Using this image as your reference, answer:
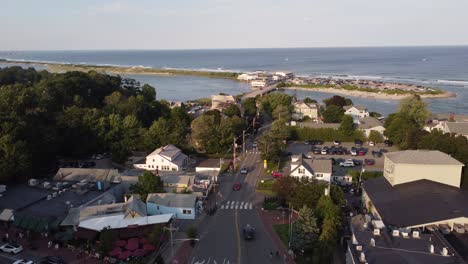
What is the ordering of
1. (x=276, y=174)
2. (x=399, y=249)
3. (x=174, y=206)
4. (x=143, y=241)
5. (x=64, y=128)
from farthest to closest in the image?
(x=64, y=128) < (x=276, y=174) < (x=174, y=206) < (x=143, y=241) < (x=399, y=249)

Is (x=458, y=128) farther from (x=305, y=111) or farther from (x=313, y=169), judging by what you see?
(x=305, y=111)

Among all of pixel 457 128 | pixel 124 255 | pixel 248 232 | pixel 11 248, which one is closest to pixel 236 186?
pixel 248 232

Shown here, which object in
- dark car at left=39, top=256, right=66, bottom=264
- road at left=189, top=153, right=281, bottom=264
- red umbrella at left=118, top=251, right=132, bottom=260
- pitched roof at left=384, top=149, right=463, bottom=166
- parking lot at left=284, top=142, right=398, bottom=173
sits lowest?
road at left=189, top=153, right=281, bottom=264

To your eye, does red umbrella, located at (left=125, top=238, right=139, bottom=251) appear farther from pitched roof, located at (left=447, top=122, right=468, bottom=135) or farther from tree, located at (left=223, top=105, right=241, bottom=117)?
pitched roof, located at (left=447, top=122, right=468, bottom=135)

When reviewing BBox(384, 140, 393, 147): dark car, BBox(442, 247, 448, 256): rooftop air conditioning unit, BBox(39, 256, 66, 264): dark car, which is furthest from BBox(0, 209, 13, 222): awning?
BBox(384, 140, 393, 147): dark car

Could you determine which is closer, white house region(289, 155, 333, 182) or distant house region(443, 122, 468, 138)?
white house region(289, 155, 333, 182)

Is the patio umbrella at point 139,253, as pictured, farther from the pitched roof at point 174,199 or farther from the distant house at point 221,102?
the distant house at point 221,102

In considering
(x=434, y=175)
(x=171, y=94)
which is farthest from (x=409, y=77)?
(x=434, y=175)
